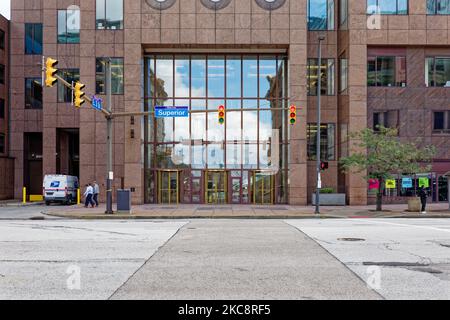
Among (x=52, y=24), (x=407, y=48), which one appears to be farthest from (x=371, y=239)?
(x=52, y=24)

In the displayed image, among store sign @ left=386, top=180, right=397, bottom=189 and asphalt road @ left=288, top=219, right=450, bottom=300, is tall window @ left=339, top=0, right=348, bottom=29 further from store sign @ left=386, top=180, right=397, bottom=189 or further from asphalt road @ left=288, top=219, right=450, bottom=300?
asphalt road @ left=288, top=219, right=450, bottom=300

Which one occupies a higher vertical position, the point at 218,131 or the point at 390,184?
the point at 218,131

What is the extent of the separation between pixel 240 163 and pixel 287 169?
3610 mm

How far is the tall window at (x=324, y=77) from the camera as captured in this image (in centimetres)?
3756

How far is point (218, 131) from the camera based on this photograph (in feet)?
124

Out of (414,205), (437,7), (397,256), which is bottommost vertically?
(414,205)

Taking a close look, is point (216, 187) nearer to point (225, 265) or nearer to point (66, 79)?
point (66, 79)

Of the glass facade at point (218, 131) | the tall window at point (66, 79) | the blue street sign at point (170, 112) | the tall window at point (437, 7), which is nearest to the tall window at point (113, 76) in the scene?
the glass facade at point (218, 131)

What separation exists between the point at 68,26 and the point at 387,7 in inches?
940

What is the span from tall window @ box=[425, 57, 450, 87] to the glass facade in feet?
34.2

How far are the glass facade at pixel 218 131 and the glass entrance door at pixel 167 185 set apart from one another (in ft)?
0.56

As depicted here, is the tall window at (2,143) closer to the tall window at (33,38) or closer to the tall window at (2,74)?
the tall window at (2,74)

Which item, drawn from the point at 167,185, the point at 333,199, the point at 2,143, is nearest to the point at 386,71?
the point at 333,199

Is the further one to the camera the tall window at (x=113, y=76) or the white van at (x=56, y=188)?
the tall window at (x=113, y=76)
